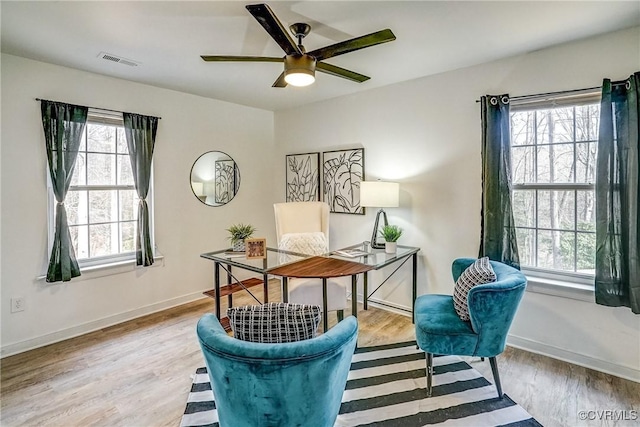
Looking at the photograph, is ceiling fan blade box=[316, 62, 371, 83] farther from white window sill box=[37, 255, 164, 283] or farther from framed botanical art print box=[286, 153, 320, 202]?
white window sill box=[37, 255, 164, 283]

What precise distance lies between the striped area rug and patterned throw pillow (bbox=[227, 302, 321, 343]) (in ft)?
2.99

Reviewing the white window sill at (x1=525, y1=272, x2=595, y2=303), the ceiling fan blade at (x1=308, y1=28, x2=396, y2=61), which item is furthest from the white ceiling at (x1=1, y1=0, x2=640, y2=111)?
the white window sill at (x1=525, y1=272, x2=595, y2=303)

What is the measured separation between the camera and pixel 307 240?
3.46 meters

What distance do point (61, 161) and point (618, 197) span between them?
441 centimetres

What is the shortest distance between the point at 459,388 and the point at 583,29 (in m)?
2.62

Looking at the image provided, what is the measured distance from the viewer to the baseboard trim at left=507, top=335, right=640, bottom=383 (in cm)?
238

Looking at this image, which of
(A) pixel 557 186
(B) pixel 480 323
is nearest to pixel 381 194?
(A) pixel 557 186

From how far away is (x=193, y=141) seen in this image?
402 centimetres

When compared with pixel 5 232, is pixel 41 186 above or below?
above

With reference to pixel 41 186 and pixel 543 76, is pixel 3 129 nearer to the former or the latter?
pixel 41 186

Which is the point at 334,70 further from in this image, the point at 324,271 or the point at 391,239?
the point at 391,239

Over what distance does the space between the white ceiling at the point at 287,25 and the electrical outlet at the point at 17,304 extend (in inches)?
79.6

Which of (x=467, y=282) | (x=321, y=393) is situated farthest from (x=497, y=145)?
(x=321, y=393)

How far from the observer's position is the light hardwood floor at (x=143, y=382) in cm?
204
